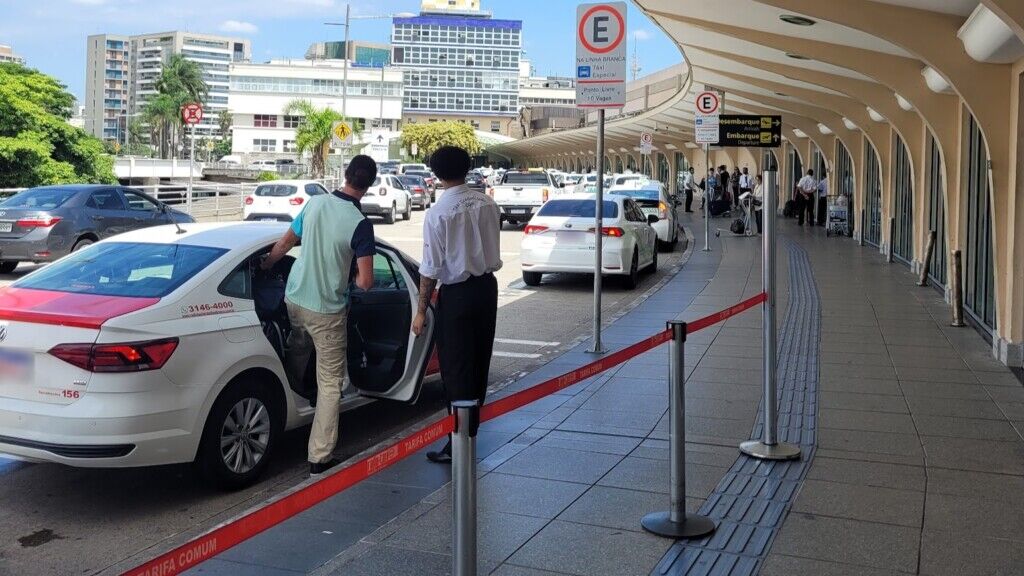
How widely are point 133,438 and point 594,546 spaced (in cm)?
245

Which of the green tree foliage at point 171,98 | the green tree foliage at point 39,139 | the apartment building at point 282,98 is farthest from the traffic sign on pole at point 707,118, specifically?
the green tree foliage at point 171,98

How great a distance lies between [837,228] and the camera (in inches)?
1102

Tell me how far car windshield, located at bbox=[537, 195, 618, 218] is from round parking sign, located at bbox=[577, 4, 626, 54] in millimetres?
6589

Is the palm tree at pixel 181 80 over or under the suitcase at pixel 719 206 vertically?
over

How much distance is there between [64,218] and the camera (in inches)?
650

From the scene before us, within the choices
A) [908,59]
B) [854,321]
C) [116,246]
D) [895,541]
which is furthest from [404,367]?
[908,59]

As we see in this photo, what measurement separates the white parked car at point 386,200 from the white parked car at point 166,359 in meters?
24.7

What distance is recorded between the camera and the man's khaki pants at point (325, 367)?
246 inches

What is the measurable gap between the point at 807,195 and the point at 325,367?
2834 centimetres

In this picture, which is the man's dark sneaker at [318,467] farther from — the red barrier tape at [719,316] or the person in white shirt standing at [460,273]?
the red barrier tape at [719,316]

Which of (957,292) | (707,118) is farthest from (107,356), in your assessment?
(707,118)

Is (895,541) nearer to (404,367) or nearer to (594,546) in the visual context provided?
(594,546)

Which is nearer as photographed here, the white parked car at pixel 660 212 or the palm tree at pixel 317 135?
the white parked car at pixel 660 212

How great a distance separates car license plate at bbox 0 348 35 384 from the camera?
5.49 metres
